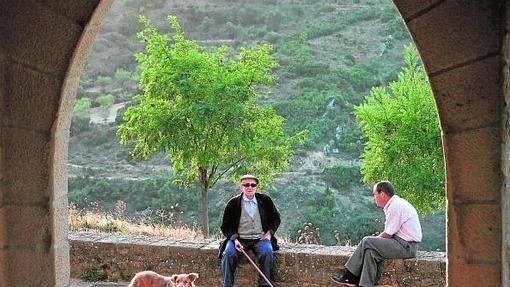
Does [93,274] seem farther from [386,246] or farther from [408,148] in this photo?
[408,148]

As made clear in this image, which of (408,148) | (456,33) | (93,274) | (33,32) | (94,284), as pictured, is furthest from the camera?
(408,148)

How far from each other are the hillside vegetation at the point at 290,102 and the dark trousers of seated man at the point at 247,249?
984cm

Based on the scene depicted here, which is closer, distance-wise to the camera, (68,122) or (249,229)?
(68,122)

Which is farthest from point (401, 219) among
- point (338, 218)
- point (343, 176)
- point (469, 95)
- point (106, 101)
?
point (106, 101)

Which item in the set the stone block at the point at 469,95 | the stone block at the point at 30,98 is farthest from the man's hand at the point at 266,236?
the stone block at the point at 469,95

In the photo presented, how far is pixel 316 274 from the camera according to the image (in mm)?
7883

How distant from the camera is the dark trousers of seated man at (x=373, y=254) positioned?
23.5 feet

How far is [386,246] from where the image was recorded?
23.6 ft

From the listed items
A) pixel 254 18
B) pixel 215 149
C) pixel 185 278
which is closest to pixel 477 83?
pixel 185 278

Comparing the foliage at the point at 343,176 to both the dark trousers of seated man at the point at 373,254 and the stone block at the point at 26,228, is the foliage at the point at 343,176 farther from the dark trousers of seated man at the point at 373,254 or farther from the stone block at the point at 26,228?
the stone block at the point at 26,228

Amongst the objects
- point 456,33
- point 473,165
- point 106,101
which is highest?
point 106,101

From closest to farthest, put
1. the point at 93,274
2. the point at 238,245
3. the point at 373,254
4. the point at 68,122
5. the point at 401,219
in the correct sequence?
the point at 68,122
the point at 401,219
the point at 373,254
the point at 238,245
the point at 93,274

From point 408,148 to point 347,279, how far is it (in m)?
8.74

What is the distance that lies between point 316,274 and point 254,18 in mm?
30485
